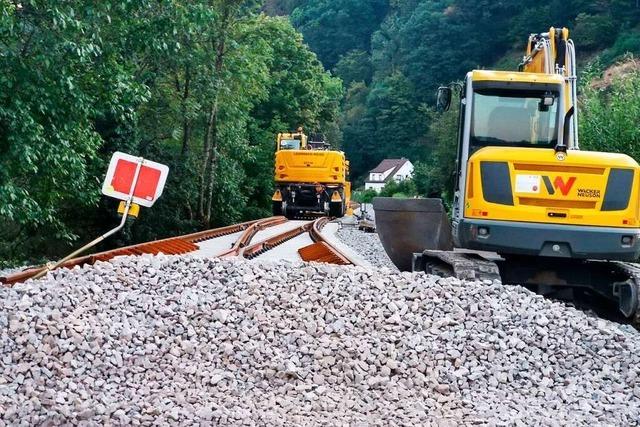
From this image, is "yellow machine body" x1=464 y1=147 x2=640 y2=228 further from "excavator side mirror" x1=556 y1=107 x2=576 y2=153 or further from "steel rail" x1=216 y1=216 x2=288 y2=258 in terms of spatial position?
"steel rail" x1=216 y1=216 x2=288 y2=258

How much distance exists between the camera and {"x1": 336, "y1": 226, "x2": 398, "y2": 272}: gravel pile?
1583 centimetres

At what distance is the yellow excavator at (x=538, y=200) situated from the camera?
365 inches

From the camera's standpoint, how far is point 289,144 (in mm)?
39250

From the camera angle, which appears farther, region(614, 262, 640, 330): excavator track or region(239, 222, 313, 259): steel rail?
region(239, 222, 313, 259): steel rail

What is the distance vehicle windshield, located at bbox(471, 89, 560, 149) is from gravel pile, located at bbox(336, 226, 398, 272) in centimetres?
355

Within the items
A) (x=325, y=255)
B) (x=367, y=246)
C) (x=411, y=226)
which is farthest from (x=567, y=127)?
(x=367, y=246)

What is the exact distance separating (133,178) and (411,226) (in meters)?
4.94

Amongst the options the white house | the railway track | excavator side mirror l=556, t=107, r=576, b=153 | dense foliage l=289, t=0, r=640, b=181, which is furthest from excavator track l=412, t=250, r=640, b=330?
the white house

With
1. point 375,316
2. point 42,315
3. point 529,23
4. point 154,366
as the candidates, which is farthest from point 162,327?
point 529,23

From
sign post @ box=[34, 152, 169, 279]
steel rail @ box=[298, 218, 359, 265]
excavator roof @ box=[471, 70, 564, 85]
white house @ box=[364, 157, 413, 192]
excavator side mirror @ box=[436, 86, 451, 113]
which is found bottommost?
white house @ box=[364, 157, 413, 192]

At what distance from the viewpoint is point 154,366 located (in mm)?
5754

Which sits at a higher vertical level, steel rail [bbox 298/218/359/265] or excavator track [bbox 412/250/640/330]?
excavator track [bbox 412/250/640/330]

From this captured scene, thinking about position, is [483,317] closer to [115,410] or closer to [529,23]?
[115,410]

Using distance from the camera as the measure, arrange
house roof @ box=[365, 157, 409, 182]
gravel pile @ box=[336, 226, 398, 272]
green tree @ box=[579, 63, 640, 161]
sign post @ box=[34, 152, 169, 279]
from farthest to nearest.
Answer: house roof @ box=[365, 157, 409, 182], green tree @ box=[579, 63, 640, 161], gravel pile @ box=[336, 226, 398, 272], sign post @ box=[34, 152, 169, 279]
